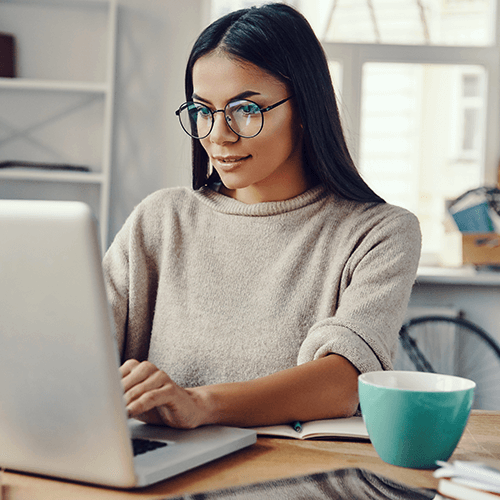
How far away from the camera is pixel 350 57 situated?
3.20 m

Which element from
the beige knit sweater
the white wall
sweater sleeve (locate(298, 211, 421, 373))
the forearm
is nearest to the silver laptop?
the forearm

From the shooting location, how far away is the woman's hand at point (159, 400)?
2.31ft

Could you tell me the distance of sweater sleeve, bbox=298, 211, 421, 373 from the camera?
0.92 metres

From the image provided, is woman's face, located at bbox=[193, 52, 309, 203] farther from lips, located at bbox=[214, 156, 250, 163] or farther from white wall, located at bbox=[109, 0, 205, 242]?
white wall, located at bbox=[109, 0, 205, 242]

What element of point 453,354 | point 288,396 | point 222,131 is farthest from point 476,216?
point 288,396

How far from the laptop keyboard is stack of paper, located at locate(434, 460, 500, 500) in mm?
276

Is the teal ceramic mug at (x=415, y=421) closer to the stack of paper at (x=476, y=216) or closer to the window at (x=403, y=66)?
the window at (x=403, y=66)

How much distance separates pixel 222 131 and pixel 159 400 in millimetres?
521

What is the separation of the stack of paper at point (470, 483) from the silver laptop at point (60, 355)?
248 millimetres

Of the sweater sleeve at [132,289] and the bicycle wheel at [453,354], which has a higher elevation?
the sweater sleeve at [132,289]

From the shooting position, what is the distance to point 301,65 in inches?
44.1

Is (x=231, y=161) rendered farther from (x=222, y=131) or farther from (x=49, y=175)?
(x=49, y=175)

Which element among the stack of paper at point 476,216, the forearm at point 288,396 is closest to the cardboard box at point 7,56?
the stack of paper at point 476,216

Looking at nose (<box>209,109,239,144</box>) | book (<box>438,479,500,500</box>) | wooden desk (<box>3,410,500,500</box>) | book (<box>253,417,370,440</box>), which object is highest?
nose (<box>209,109,239,144</box>)
